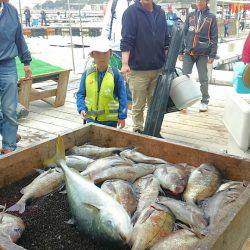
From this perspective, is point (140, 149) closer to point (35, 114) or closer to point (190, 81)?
point (190, 81)

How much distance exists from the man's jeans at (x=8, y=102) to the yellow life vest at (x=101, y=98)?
137 centimetres

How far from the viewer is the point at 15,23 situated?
4.86m

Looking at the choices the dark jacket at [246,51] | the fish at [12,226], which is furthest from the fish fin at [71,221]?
the dark jacket at [246,51]

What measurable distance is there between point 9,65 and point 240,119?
10.3 ft

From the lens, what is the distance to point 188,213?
210 cm

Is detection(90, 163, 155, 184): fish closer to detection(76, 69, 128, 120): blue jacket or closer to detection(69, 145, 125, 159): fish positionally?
detection(69, 145, 125, 159): fish

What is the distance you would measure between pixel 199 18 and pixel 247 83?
3.41 meters

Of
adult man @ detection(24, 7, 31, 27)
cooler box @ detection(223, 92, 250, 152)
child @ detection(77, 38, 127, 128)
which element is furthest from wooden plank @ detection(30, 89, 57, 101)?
adult man @ detection(24, 7, 31, 27)

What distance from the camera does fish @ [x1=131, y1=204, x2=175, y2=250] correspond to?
186 centimetres

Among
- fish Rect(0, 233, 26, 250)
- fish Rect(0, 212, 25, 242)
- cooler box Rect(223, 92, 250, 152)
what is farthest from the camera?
cooler box Rect(223, 92, 250, 152)

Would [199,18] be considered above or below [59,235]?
above

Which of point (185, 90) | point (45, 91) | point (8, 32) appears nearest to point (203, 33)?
point (185, 90)

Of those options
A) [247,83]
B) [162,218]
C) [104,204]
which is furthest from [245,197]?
[247,83]

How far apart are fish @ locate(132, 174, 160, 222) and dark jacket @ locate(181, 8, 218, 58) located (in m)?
4.81
